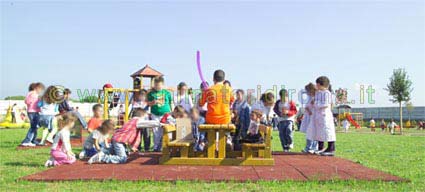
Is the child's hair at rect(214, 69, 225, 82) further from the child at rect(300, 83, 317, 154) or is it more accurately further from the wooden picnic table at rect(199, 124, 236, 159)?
the child at rect(300, 83, 317, 154)

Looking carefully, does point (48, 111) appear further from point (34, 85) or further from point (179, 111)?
point (179, 111)

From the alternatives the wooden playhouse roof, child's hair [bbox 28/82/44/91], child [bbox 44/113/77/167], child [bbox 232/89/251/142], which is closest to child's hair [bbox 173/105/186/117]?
child [bbox 232/89/251/142]

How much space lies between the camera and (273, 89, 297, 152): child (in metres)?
9.82

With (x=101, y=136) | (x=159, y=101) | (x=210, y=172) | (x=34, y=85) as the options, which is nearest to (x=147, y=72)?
(x=34, y=85)

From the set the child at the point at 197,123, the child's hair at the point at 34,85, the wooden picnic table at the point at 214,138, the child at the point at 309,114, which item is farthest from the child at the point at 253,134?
the child's hair at the point at 34,85

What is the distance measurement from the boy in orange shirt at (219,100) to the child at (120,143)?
1.41 m

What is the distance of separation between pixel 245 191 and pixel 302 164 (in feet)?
8.55

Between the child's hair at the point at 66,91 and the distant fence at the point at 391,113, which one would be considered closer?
the child's hair at the point at 66,91

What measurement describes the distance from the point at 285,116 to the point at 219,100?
3.23 m

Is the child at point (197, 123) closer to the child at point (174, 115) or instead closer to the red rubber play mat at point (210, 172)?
the child at point (174, 115)

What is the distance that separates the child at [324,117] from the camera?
878 centimetres

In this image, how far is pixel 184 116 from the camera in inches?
337

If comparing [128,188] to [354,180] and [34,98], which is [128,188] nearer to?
[354,180]

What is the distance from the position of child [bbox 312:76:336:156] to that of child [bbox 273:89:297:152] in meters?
0.84
